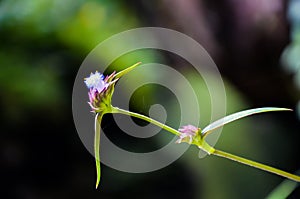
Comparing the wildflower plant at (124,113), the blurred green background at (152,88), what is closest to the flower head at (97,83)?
the wildflower plant at (124,113)

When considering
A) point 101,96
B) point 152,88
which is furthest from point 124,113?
point 152,88

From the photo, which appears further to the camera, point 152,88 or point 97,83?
point 152,88

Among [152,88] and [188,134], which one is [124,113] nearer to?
[188,134]

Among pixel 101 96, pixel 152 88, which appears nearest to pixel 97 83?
pixel 101 96

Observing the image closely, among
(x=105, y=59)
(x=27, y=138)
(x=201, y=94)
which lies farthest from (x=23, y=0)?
(x=201, y=94)

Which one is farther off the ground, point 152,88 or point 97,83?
point 152,88

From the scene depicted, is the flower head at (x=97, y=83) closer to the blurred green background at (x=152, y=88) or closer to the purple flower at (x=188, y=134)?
the purple flower at (x=188, y=134)

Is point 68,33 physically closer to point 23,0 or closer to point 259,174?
point 23,0

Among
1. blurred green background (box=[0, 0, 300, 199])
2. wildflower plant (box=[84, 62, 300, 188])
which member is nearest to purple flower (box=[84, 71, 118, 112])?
wildflower plant (box=[84, 62, 300, 188])

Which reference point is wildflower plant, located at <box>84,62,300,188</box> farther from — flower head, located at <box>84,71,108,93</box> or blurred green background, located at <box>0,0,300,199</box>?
blurred green background, located at <box>0,0,300,199</box>
